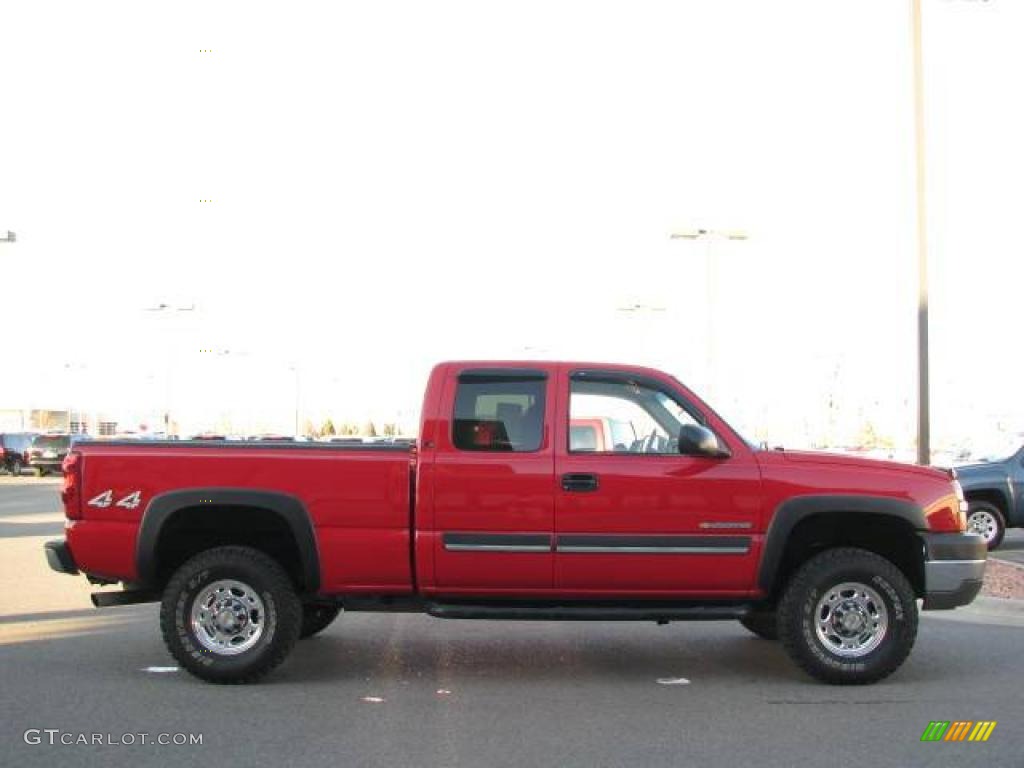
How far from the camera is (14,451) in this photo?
160ft

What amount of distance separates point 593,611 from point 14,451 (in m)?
45.9

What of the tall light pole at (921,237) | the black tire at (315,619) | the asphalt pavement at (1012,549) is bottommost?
the asphalt pavement at (1012,549)

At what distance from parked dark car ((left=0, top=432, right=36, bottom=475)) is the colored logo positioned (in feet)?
153

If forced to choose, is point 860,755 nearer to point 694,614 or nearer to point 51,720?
point 694,614

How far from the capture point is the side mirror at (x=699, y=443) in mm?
7777

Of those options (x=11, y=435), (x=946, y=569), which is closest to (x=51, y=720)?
(x=946, y=569)

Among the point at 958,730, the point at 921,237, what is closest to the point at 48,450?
the point at 921,237

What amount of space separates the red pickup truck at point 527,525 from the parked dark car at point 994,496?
9318mm

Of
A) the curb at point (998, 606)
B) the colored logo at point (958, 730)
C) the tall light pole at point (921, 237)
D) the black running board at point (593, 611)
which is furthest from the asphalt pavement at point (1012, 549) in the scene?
the colored logo at point (958, 730)

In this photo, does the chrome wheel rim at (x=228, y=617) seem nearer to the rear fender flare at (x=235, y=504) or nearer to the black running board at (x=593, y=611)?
the rear fender flare at (x=235, y=504)

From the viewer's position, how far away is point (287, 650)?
7.98 metres

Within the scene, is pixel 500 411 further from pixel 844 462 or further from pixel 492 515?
pixel 844 462

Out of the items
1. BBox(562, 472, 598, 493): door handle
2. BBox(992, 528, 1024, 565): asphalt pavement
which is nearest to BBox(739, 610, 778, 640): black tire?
BBox(562, 472, 598, 493): door handle

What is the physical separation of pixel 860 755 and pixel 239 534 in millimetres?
4410
